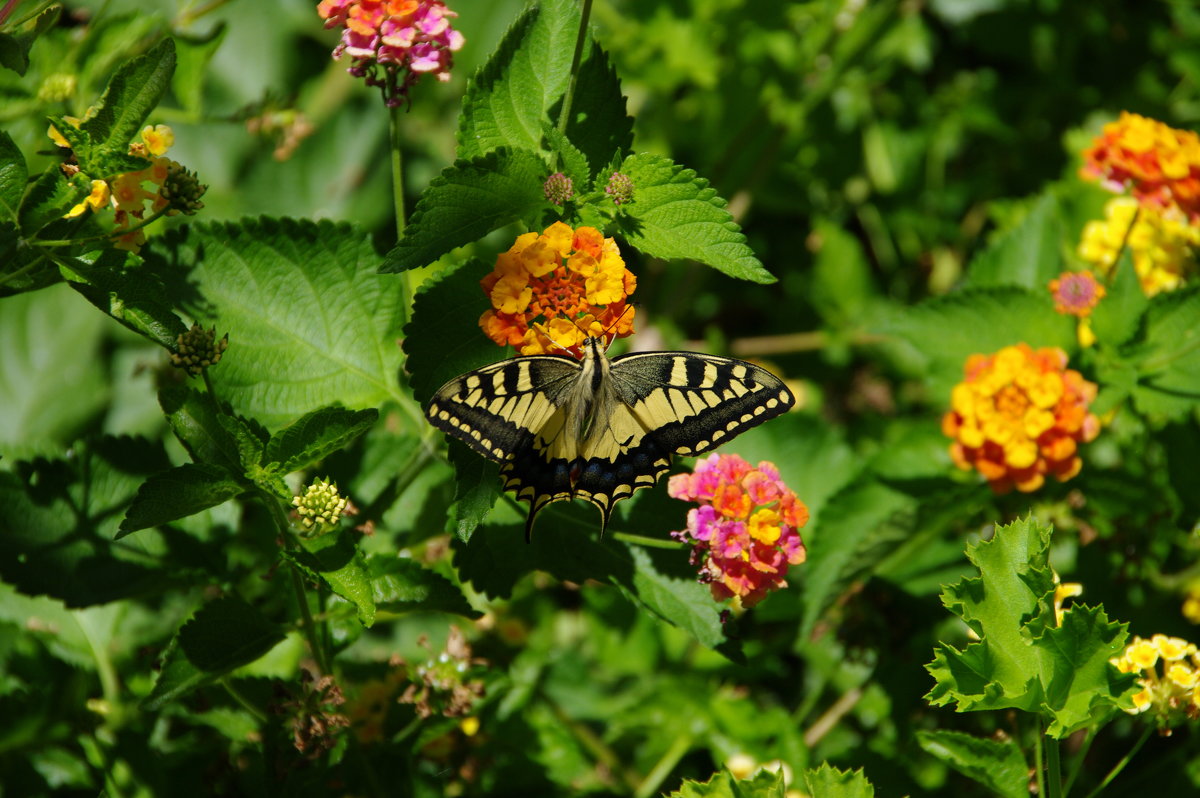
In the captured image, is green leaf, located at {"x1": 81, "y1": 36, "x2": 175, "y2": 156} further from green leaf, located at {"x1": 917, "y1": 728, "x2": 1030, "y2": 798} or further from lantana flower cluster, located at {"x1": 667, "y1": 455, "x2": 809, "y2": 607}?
green leaf, located at {"x1": 917, "y1": 728, "x2": 1030, "y2": 798}

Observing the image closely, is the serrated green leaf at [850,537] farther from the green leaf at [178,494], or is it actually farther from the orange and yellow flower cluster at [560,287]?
the green leaf at [178,494]

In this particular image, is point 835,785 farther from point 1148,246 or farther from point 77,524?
point 1148,246

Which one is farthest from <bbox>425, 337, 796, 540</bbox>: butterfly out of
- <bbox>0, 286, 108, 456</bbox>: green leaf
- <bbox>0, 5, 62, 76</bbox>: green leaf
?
<bbox>0, 286, 108, 456</bbox>: green leaf

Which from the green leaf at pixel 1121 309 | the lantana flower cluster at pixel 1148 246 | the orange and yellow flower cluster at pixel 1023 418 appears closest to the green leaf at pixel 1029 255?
the lantana flower cluster at pixel 1148 246

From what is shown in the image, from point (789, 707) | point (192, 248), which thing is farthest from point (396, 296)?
point (789, 707)

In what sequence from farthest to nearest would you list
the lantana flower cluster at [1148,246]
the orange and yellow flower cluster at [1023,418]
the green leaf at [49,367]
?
1. the green leaf at [49,367]
2. the lantana flower cluster at [1148,246]
3. the orange and yellow flower cluster at [1023,418]
